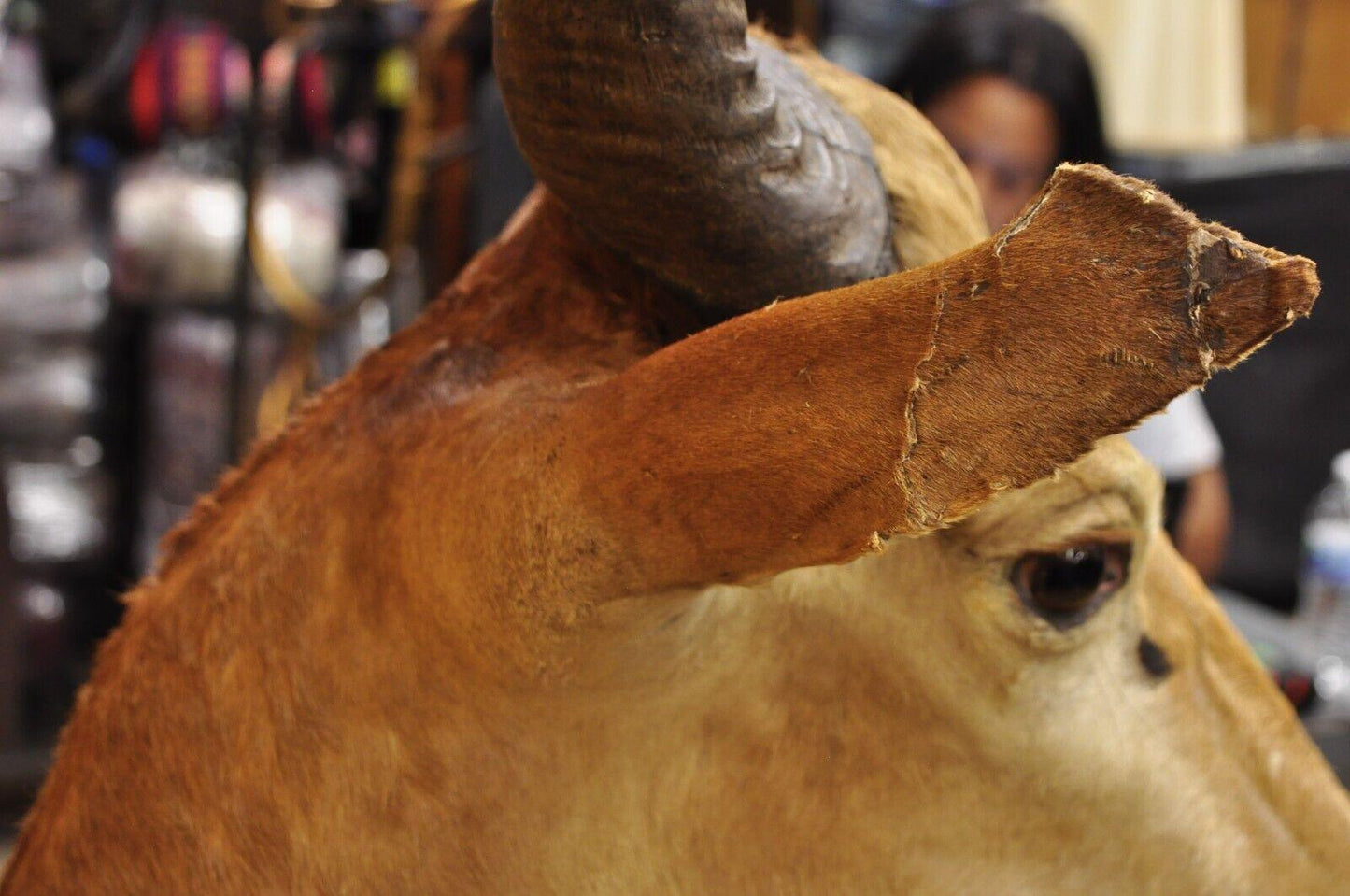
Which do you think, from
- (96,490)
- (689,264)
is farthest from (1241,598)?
(689,264)

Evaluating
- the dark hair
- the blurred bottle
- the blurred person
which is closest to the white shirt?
the blurred person

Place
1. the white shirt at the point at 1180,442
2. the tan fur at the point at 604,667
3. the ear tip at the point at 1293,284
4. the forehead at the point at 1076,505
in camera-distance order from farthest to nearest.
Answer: the white shirt at the point at 1180,442 → the forehead at the point at 1076,505 → the tan fur at the point at 604,667 → the ear tip at the point at 1293,284

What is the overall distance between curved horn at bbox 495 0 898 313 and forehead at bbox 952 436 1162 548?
0.22 meters

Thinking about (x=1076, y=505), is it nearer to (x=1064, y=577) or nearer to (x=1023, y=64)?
(x=1064, y=577)

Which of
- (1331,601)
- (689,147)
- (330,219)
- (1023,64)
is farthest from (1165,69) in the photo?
(689,147)

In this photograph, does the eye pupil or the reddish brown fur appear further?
the eye pupil

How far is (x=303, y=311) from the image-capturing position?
357 centimetres

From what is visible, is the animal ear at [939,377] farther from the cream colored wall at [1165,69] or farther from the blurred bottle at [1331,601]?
the cream colored wall at [1165,69]

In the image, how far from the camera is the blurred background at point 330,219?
3555 millimetres

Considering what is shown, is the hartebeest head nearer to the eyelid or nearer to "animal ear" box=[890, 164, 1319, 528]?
the eyelid

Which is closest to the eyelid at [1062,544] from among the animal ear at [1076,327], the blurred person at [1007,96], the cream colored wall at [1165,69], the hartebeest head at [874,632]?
the hartebeest head at [874,632]

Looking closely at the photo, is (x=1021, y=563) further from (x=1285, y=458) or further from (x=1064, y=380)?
(x=1285, y=458)

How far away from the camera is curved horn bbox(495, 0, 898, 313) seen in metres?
0.86

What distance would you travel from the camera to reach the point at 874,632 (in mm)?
1051
